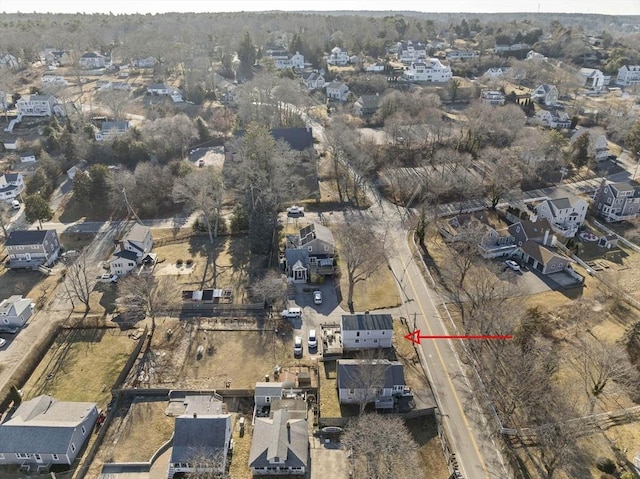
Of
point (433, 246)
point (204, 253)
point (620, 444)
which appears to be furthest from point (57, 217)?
point (620, 444)

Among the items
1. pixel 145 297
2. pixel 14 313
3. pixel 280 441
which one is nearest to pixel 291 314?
pixel 145 297

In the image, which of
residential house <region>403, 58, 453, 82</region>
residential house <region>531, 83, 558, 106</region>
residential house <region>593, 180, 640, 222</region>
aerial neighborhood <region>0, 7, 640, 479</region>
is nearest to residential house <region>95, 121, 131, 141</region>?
aerial neighborhood <region>0, 7, 640, 479</region>

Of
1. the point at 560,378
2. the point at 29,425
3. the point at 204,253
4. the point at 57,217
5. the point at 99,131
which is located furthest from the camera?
the point at 99,131

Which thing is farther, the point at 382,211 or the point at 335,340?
the point at 382,211

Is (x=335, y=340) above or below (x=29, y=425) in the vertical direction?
below

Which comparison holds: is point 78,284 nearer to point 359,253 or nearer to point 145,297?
point 145,297

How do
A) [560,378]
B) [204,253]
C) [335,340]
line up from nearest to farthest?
[560,378] < [335,340] < [204,253]

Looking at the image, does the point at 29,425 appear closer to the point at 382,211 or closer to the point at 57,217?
the point at 57,217
